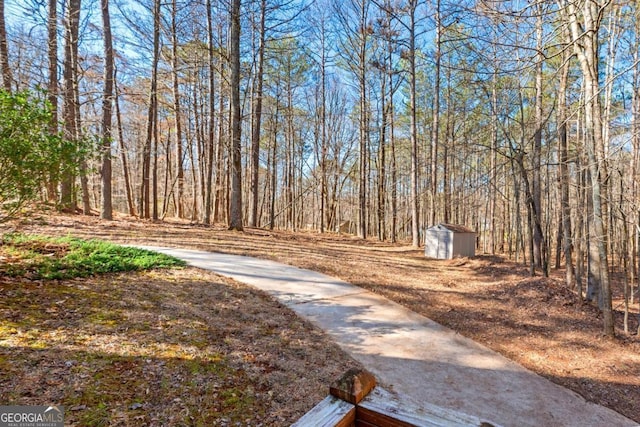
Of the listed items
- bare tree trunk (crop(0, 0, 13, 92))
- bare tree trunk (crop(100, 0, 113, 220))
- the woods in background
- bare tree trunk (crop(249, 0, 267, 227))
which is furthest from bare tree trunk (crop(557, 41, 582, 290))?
bare tree trunk (crop(100, 0, 113, 220))

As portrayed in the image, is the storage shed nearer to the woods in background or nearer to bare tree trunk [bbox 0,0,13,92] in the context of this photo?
the woods in background

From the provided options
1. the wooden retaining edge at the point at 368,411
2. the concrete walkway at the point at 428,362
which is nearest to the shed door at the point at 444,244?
the concrete walkway at the point at 428,362

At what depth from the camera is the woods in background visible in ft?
16.2

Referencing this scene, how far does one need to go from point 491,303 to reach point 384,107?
12.5m

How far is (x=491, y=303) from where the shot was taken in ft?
18.4

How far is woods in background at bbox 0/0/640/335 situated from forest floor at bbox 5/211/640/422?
0.64 meters

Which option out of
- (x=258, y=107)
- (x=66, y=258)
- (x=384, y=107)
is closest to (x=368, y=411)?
(x=66, y=258)

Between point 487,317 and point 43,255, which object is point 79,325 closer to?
point 43,255

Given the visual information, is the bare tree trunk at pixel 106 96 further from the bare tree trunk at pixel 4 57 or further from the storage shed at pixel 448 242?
the storage shed at pixel 448 242

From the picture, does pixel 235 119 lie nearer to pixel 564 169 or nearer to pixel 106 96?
pixel 106 96

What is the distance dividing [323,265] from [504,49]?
17.7ft

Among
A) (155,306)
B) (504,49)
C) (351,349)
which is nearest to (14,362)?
(155,306)

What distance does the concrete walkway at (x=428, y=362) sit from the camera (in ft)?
8.98

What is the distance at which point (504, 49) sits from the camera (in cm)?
558
